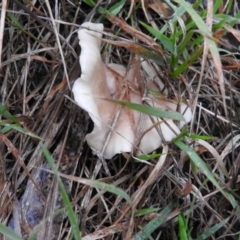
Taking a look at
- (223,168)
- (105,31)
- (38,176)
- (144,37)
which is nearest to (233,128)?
(223,168)

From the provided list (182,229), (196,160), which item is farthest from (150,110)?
(182,229)

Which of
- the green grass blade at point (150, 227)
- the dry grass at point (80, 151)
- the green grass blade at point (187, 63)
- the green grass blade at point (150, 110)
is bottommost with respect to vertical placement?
the green grass blade at point (150, 227)

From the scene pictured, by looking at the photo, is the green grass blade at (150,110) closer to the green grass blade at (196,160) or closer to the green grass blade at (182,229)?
the green grass blade at (196,160)

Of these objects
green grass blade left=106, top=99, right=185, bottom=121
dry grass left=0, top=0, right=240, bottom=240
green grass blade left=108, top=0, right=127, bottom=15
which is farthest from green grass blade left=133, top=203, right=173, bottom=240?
green grass blade left=108, top=0, right=127, bottom=15

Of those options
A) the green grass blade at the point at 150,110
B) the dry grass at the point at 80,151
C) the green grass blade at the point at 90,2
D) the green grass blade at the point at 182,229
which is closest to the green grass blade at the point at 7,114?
the dry grass at the point at 80,151

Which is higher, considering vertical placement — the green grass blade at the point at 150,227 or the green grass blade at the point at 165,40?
the green grass blade at the point at 165,40

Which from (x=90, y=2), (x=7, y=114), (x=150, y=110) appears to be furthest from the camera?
(x=90, y=2)

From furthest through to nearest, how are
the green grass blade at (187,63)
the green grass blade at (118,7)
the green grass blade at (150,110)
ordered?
the green grass blade at (118,7)
the green grass blade at (187,63)
the green grass blade at (150,110)

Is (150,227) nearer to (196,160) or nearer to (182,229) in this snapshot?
(182,229)

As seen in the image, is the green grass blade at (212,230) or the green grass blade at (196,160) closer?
the green grass blade at (196,160)

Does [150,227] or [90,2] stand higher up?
[90,2]
